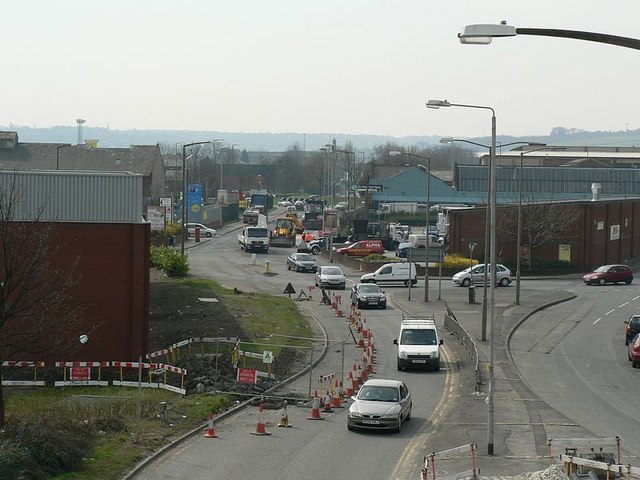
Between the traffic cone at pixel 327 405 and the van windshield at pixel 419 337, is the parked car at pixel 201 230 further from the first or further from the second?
the traffic cone at pixel 327 405

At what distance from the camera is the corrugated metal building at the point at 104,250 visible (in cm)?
3556

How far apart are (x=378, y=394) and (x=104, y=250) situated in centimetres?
1227

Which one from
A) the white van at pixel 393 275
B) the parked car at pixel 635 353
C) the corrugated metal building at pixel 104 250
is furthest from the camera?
the white van at pixel 393 275

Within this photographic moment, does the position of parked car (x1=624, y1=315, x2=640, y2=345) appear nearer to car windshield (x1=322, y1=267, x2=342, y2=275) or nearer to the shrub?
car windshield (x1=322, y1=267, x2=342, y2=275)

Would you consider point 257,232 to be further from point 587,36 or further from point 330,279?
point 587,36

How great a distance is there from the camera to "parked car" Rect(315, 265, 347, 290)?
64.7m

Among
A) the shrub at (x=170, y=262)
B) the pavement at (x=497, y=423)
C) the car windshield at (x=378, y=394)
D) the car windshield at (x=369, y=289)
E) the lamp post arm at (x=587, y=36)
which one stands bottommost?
the pavement at (x=497, y=423)

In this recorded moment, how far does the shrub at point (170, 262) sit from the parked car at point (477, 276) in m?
16.9

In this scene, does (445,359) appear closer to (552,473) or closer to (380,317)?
(380,317)

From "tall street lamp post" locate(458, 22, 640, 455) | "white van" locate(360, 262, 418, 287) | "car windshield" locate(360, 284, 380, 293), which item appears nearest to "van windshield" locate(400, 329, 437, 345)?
"car windshield" locate(360, 284, 380, 293)

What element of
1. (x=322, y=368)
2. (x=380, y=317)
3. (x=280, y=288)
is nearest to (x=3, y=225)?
(x=322, y=368)

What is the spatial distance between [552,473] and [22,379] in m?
19.2

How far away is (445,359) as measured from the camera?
4134 cm

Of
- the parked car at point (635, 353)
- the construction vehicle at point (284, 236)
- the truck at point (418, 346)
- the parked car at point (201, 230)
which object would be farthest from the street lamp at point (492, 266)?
the parked car at point (201, 230)
